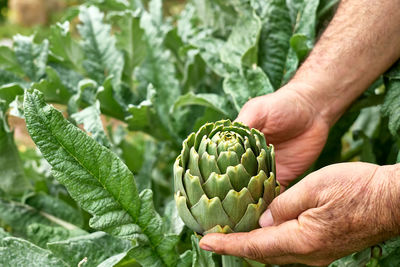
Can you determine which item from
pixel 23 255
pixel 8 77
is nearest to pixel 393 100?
pixel 23 255

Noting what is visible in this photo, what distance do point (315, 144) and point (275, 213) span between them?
249 millimetres

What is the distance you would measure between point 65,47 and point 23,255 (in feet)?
1.55

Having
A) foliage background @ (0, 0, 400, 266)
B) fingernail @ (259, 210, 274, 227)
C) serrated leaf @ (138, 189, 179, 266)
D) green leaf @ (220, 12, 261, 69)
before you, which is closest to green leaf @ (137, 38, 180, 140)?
foliage background @ (0, 0, 400, 266)

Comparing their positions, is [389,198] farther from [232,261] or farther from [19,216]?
[19,216]

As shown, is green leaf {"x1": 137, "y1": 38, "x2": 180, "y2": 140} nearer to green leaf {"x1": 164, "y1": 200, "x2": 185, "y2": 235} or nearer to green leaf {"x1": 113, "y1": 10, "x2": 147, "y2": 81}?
green leaf {"x1": 113, "y1": 10, "x2": 147, "y2": 81}

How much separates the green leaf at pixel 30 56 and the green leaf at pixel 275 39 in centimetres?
43

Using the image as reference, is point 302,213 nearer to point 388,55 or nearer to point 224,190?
point 224,190

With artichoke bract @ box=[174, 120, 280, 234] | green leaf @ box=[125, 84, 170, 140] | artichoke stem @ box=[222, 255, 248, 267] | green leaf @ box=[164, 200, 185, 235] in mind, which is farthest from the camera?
green leaf @ box=[125, 84, 170, 140]

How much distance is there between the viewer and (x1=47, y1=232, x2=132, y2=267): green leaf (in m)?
0.75

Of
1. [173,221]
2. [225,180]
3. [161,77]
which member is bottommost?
[173,221]

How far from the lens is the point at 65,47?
1039 millimetres

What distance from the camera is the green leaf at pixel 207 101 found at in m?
0.90

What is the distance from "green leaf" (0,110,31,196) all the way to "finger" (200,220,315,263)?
0.49 m

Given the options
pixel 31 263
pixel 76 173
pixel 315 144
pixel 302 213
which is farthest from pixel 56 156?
pixel 315 144
